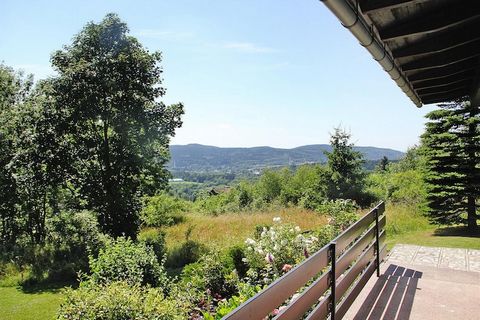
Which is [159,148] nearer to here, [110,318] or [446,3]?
[110,318]

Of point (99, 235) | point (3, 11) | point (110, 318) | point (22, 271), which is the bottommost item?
point (22, 271)

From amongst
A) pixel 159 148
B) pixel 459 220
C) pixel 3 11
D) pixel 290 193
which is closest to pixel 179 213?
pixel 159 148

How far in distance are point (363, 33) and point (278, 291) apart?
74.3 inches

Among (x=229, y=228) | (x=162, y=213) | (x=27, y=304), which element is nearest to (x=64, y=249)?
(x=27, y=304)

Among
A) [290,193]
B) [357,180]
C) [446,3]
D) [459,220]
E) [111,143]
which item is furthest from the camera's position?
[290,193]

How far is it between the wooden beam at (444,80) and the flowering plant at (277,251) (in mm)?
2824

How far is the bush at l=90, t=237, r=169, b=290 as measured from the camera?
604cm

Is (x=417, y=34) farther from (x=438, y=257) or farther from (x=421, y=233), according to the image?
(x=421, y=233)

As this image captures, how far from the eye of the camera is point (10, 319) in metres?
8.82

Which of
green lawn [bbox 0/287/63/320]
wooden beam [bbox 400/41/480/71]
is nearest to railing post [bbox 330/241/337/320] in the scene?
wooden beam [bbox 400/41/480/71]

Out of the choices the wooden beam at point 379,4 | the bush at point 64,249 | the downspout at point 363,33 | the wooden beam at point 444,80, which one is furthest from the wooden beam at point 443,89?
the bush at point 64,249

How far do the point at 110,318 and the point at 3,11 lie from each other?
50.7ft

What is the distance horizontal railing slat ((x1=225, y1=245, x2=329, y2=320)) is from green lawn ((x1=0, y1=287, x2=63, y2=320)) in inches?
314

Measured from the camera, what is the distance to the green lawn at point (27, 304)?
903 centimetres
